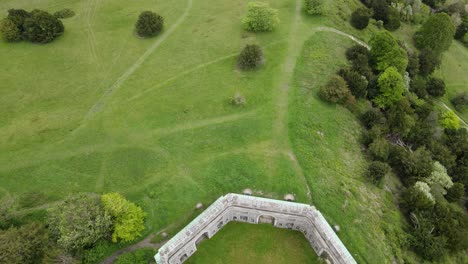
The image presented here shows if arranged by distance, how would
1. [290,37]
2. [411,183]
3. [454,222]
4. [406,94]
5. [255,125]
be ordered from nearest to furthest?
[454,222] < [411,183] < [255,125] < [406,94] < [290,37]

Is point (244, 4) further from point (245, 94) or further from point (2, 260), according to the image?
point (2, 260)

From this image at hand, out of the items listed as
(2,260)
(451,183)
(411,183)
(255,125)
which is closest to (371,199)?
(411,183)

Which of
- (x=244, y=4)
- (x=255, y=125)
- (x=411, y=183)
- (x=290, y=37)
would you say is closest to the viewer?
(x=411, y=183)

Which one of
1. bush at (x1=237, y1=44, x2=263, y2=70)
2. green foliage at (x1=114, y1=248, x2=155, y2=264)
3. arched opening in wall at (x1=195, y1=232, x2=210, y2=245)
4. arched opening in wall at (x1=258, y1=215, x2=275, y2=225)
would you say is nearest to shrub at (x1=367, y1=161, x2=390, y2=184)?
arched opening in wall at (x1=258, y1=215, x2=275, y2=225)

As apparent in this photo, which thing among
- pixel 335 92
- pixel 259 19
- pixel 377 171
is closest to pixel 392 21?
pixel 259 19

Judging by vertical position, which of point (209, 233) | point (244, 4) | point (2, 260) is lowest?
point (209, 233)

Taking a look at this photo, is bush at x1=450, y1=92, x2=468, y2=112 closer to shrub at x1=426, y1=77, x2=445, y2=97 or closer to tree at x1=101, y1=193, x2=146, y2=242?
shrub at x1=426, y1=77, x2=445, y2=97

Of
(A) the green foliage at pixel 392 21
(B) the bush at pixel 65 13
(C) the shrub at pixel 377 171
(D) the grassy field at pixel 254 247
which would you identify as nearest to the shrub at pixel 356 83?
(C) the shrub at pixel 377 171
